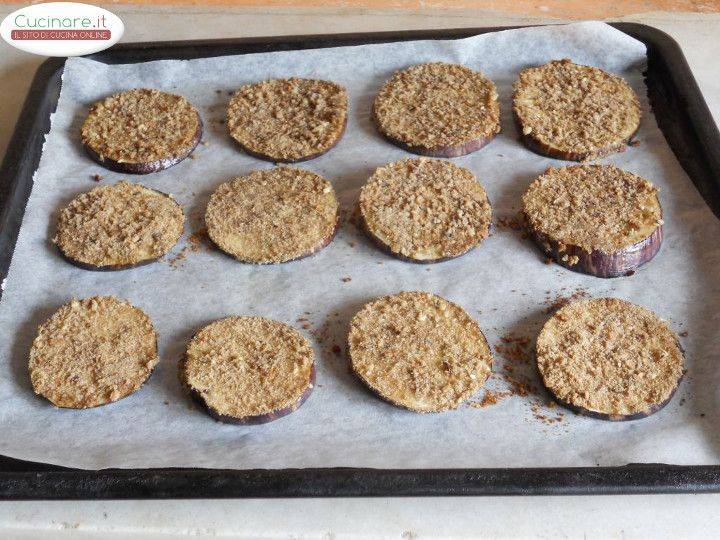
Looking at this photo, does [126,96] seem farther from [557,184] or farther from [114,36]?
[557,184]

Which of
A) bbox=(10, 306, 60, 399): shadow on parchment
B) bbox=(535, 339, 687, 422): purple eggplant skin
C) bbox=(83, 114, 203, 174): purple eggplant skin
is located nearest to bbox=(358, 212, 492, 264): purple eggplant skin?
bbox=(535, 339, 687, 422): purple eggplant skin

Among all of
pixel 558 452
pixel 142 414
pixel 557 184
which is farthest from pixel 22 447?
pixel 557 184

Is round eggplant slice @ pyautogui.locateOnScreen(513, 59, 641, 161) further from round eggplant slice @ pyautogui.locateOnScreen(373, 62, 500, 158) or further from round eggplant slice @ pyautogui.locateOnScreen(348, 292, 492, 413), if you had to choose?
round eggplant slice @ pyautogui.locateOnScreen(348, 292, 492, 413)

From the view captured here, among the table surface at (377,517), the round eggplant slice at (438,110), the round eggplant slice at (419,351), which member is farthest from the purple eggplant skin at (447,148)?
the table surface at (377,517)

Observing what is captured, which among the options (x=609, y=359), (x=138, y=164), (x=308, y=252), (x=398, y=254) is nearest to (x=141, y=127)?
(x=138, y=164)

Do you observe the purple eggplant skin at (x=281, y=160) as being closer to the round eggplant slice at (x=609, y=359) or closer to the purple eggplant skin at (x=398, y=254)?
the purple eggplant skin at (x=398, y=254)
